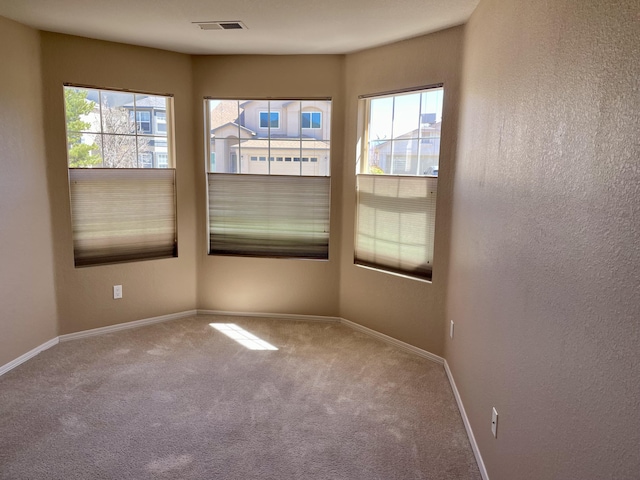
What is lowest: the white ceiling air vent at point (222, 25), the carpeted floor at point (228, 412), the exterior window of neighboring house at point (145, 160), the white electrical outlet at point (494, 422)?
the carpeted floor at point (228, 412)

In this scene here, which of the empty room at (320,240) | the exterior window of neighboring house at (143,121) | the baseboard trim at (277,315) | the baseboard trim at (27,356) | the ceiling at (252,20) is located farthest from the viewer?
the baseboard trim at (277,315)

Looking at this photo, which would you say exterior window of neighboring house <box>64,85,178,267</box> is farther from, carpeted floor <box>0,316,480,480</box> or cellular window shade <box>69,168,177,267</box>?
carpeted floor <box>0,316,480,480</box>

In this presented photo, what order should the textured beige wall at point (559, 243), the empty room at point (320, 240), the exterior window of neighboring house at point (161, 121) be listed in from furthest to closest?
the exterior window of neighboring house at point (161, 121), the empty room at point (320, 240), the textured beige wall at point (559, 243)

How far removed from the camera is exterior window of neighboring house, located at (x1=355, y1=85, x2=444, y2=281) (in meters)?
3.50

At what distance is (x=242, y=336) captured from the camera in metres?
4.01

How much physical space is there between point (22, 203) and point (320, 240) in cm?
245

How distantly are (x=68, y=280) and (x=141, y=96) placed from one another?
5.65ft

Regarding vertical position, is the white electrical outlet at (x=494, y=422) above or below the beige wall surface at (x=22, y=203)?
below

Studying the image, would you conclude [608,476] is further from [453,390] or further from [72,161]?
[72,161]

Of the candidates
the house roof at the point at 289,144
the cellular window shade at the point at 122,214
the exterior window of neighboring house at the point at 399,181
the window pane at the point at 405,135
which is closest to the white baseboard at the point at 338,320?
the exterior window of neighboring house at the point at 399,181

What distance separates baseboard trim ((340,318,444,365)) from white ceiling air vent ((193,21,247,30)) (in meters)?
2.68

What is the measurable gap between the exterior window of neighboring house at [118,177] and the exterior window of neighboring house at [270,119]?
86 centimetres

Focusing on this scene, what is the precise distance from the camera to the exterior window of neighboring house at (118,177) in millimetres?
3781

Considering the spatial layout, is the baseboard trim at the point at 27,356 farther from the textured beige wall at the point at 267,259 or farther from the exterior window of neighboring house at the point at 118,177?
the textured beige wall at the point at 267,259
